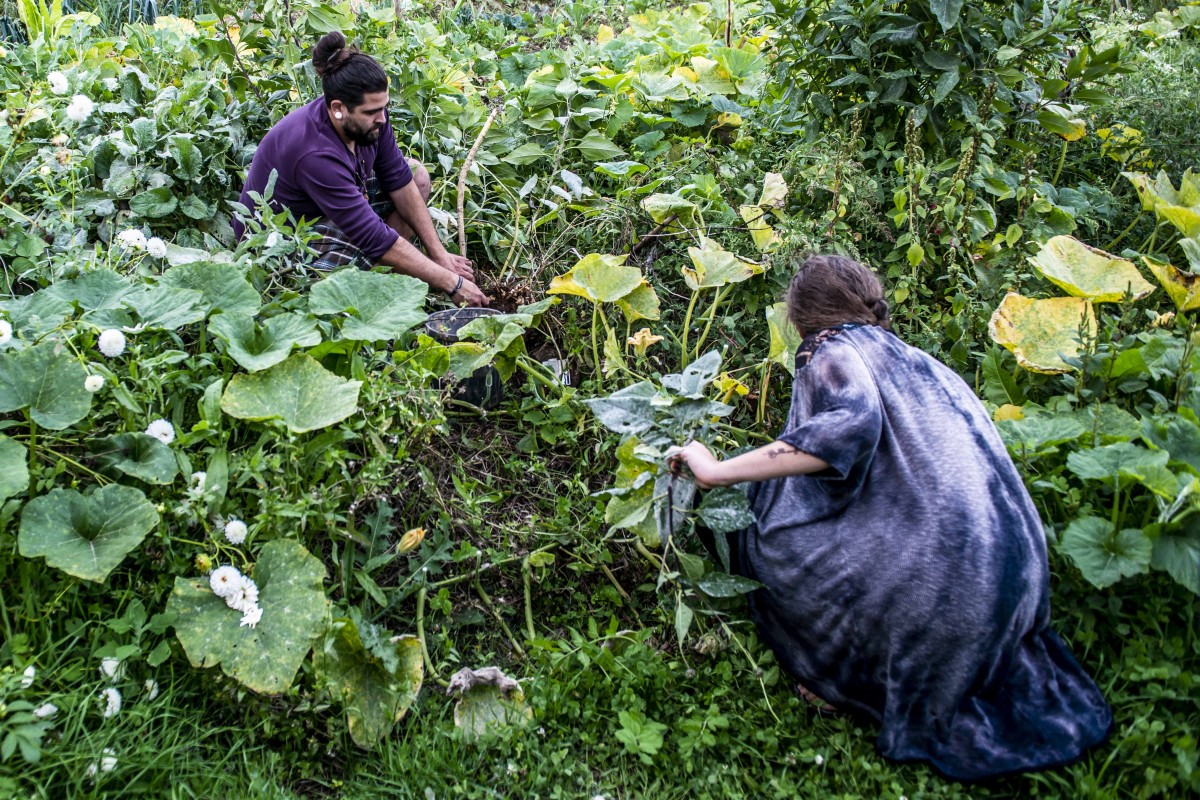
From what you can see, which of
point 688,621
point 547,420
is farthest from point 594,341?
point 688,621

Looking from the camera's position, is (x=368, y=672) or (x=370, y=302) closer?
(x=368, y=672)

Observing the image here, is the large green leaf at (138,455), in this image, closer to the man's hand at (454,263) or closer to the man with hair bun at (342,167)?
the man with hair bun at (342,167)

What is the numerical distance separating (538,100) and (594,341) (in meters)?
1.42

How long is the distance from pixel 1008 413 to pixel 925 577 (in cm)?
72

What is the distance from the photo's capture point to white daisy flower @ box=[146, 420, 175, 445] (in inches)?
83.9

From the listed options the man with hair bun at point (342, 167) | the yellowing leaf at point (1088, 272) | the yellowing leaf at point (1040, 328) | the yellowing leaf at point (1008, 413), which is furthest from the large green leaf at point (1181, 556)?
the man with hair bun at point (342, 167)

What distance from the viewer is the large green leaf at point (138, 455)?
6.86ft

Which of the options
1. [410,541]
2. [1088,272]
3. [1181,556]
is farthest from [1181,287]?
[410,541]

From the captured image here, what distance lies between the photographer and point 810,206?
11.0 feet

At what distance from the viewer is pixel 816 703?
2.22m

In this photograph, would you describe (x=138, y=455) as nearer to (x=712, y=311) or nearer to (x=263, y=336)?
(x=263, y=336)

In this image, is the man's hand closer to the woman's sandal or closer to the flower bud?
the flower bud

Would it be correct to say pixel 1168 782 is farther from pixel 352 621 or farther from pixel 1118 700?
pixel 352 621

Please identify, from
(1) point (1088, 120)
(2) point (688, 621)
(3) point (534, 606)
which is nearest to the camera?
(2) point (688, 621)
